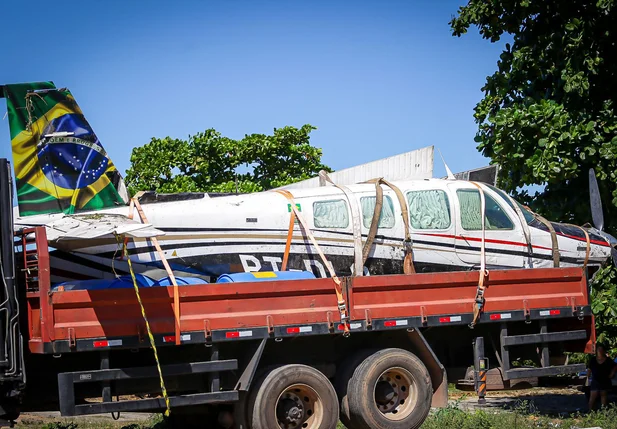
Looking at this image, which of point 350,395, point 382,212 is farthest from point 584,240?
point 350,395

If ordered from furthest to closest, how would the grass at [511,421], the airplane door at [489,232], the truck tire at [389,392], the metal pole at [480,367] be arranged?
the airplane door at [489,232] → the grass at [511,421] → the metal pole at [480,367] → the truck tire at [389,392]

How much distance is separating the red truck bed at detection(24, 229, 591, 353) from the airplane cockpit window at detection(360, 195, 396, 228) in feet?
3.89

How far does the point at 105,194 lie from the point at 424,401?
186 inches

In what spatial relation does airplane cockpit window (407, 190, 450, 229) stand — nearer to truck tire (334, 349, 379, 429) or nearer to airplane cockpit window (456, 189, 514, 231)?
airplane cockpit window (456, 189, 514, 231)

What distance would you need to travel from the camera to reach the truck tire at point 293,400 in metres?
9.59

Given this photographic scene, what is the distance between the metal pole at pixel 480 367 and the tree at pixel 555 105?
186 inches

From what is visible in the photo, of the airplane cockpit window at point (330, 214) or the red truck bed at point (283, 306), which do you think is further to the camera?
the airplane cockpit window at point (330, 214)

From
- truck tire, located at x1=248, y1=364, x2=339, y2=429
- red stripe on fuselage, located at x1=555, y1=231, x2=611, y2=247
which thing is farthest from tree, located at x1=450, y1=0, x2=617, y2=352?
truck tire, located at x1=248, y1=364, x2=339, y2=429

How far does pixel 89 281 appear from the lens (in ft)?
31.4

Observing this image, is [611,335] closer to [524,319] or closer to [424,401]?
[524,319]

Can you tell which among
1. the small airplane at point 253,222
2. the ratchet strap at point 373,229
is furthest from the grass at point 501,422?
the ratchet strap at point 373,229

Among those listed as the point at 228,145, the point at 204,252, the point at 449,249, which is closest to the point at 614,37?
the point at 449,249

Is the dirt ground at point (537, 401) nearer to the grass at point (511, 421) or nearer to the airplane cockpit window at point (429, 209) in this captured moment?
the grass at point (511, 421)

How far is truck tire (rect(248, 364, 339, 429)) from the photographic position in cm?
959
